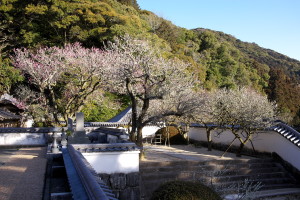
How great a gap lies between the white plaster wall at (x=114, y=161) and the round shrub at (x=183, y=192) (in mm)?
3113

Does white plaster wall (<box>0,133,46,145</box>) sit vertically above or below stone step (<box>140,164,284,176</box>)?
above

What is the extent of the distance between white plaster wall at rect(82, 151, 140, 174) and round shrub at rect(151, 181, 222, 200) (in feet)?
10.2

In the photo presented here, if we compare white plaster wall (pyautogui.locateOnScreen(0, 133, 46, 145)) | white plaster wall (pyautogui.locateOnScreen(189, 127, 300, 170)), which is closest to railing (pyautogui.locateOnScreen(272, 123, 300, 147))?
white plaster wall (pyautogui.locateOnScreen(189, 127, 300, 170))

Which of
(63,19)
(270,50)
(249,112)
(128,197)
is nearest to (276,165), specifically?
(249,112)

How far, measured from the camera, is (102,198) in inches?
84.0

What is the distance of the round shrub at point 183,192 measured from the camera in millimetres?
3855

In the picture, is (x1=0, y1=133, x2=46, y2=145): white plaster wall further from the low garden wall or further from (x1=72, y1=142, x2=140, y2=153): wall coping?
(x1=72, y1=142, x2=140, y2=153): wall coping

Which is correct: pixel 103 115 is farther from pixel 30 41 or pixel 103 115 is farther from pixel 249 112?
pixel 249 112

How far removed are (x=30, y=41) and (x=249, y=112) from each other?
1934cm

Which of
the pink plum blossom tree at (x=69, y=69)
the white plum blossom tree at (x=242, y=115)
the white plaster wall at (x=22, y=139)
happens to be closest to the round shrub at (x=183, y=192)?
the white plum blossom tree at (x=242, y=115)

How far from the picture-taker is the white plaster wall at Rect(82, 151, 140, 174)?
22.9ft

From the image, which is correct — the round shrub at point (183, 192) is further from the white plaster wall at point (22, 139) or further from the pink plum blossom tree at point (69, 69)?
the pink plum blossom tree at point (69, 69)

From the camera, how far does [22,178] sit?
603cm

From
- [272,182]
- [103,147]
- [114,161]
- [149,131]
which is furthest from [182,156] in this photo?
[149,131]
